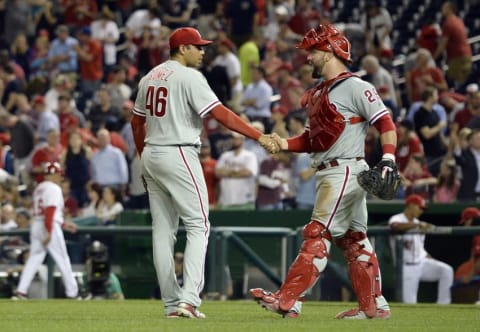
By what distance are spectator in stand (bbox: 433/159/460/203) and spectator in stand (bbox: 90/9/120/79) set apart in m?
9.89

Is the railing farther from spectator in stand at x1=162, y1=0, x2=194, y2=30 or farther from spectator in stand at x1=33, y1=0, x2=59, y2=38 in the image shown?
spectator in stand at x1=33, y1=0, x2=59, y2=38

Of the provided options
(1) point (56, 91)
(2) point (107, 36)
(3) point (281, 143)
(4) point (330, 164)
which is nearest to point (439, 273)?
(3) point (281, 143)

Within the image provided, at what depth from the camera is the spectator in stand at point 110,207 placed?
1956 centimetres

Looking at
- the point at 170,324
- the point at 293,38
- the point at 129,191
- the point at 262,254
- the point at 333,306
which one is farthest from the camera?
the point at 293,38

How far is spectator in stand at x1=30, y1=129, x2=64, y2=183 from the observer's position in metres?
21.5

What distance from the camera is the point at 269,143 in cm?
1117

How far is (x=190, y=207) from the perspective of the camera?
11172mm

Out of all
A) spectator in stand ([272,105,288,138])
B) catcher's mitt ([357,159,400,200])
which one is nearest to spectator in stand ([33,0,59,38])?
spectator in stand ([272,105,288,138])

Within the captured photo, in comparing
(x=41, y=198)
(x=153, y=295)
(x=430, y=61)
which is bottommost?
(x=153, y=295)

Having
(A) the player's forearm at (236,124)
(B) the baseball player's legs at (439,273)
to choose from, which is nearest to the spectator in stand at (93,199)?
(B) the baseball player's legs at (439,273)

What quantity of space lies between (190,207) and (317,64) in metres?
1.44

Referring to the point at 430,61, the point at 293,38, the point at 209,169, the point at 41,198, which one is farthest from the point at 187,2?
the point at 41,198

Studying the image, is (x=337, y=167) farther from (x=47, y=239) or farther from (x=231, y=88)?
(x=231, y=88)

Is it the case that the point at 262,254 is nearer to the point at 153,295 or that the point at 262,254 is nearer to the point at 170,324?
the point at 153,295
